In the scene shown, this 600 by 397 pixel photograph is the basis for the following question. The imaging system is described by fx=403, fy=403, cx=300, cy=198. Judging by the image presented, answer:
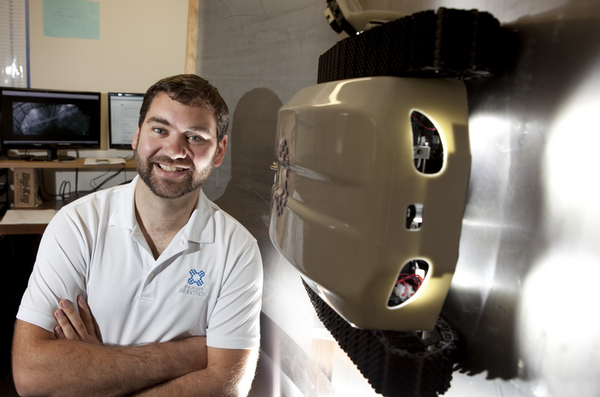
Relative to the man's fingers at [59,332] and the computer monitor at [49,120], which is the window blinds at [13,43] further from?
the man's fingers at [59,332]

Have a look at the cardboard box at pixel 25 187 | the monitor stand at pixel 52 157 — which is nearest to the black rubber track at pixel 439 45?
the cardboard box at pixel 25 187

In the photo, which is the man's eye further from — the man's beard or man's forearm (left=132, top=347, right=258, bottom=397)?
man's forearm (left=132, top=347, right=258, bottom=397)

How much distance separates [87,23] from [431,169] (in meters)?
3.00

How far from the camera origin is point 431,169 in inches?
22.4

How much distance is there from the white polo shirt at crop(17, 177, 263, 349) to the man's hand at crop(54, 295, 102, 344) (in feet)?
0.09

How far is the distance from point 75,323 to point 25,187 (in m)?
1.79

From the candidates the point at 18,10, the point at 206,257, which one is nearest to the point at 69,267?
the point at 206,257

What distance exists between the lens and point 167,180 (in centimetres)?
121

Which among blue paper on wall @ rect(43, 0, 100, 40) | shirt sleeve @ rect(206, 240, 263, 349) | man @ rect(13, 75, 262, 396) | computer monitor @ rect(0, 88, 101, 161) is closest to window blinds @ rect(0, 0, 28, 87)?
blue paper on wall @ rect(43, 0, 100, 40)

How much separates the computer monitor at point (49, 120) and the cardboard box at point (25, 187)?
0.54 feet

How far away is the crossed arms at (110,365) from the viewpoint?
3.27 feet

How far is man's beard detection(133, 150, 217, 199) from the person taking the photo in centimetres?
121

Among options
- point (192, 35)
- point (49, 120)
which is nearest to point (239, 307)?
point (192, 35)

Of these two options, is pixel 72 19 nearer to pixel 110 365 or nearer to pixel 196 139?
pixel 196 139
